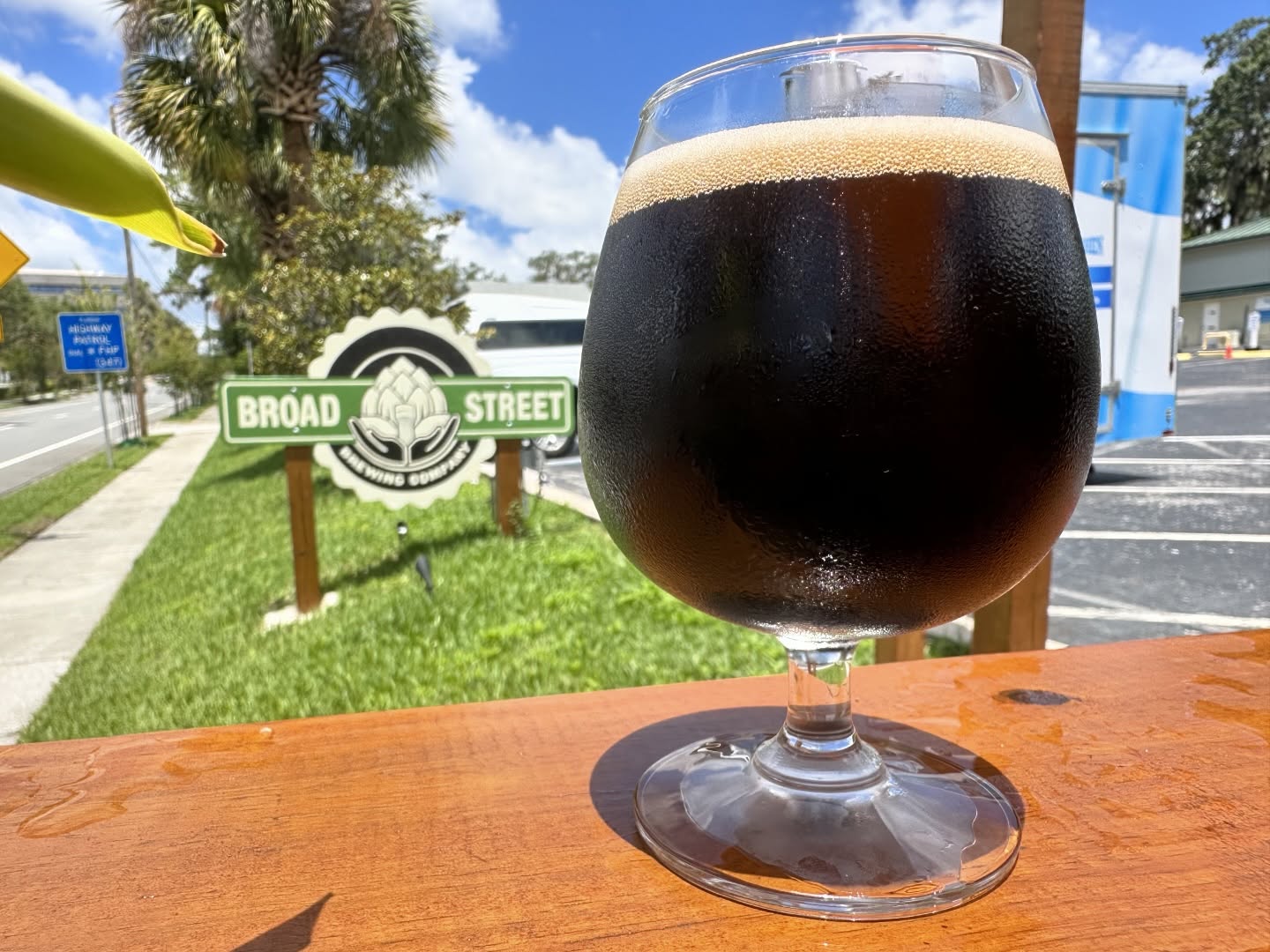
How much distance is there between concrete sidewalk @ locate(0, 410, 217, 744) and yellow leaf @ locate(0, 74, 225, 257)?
432 cm

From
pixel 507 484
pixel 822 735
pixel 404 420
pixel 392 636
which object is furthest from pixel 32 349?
pixel 822 735

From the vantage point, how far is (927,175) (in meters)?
0.51

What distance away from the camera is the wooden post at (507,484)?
5.74 metres

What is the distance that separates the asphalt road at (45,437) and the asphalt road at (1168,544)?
1120 cm

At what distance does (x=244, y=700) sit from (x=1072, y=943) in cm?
357

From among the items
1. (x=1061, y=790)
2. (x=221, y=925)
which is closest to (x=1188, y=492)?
(x=1061, y=790)

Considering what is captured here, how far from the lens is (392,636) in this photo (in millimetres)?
4152

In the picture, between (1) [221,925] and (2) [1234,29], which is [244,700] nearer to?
(1) [221,925]

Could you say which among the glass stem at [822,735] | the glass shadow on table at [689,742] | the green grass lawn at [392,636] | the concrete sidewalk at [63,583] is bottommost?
the concrete sidewalk at [63,583]

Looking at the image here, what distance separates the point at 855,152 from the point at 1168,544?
609 centimetres

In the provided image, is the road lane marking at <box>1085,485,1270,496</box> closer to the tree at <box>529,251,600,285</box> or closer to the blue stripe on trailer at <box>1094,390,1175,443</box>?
the blue stripe on trailer at <box>1094,390,1175,443</box>

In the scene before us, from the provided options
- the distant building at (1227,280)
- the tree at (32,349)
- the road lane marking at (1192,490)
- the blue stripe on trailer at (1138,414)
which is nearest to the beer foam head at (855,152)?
the road lane marking at (1192,490)

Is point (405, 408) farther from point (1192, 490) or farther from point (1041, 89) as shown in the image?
point (1192, 490)

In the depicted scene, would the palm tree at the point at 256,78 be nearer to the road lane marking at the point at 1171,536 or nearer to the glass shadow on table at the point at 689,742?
the road lane marking at the point at 1171,536
